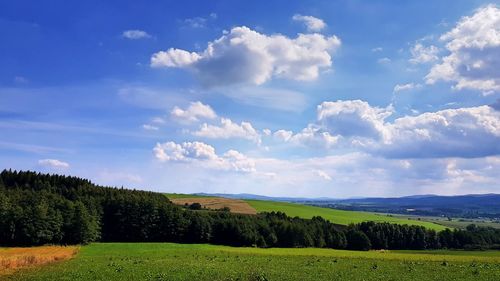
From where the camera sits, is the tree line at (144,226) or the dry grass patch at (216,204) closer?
the tree line at (144,226)

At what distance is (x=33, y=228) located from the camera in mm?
86750

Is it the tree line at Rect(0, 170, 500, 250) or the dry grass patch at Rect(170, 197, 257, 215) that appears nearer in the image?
the tree line at Rect(0, 170, 500, 250)

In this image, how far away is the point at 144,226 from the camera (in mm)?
108000

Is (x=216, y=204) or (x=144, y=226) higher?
(x=216, y=204)

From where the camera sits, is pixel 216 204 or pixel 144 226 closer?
pixel 144 226

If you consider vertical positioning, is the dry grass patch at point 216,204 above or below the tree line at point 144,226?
above

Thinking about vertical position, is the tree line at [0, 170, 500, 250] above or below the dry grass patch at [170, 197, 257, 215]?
below

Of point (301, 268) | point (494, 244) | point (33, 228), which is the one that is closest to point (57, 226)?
point (33, 228)

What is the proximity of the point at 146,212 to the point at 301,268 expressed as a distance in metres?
69.0

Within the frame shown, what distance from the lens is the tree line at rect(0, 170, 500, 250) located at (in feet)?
292

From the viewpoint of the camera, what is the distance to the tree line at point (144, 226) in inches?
3501

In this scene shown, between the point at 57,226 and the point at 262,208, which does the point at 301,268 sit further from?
the point at 262,208

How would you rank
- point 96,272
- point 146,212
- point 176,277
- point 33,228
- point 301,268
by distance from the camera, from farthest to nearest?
point 146,212, point 33,228, point 301,268, point 96,272, point 176,277

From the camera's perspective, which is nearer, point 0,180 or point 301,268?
point 301,268
